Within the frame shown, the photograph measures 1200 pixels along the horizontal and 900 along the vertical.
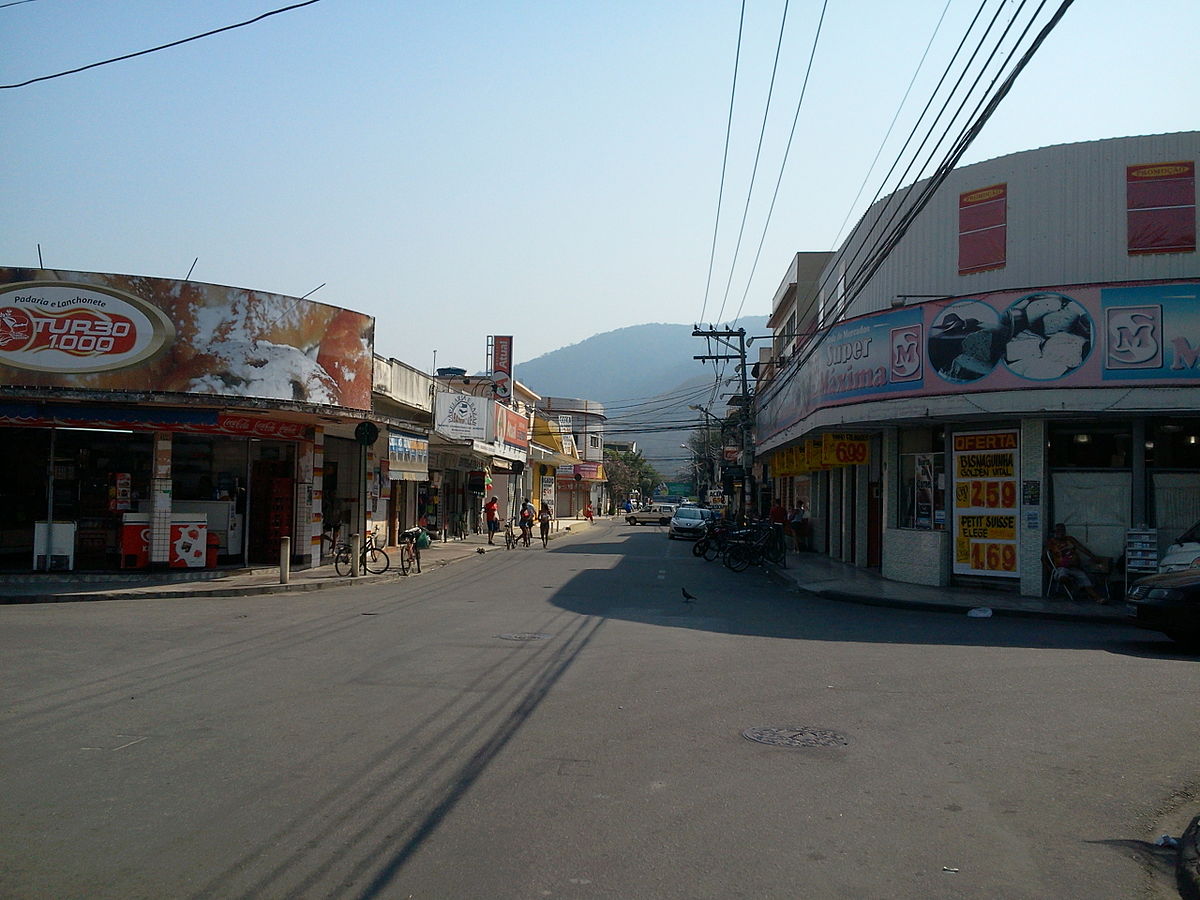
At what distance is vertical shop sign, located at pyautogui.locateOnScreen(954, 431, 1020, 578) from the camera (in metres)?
19.9

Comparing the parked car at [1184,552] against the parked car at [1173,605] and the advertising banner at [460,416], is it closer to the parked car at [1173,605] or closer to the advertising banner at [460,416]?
the parked car at [1173,605]

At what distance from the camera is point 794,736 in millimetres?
8016

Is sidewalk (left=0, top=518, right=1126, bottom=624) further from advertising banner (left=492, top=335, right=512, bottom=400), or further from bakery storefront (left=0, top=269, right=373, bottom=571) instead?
advertising banner (left=492, top=335, right=512, bottom=400)

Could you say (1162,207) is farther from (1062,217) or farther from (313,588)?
(313,588)

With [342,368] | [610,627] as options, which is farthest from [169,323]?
[610,627]

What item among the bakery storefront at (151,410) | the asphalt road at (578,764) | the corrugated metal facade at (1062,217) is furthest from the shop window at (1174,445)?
the bakery storefront at (151,410)

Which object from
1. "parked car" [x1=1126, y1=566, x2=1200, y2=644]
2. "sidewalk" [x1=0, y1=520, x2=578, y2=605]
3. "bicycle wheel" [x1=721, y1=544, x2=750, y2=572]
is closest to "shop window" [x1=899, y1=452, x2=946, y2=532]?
"bicycle wheel" [x1=721, y1=544, x2=750, y2=572]

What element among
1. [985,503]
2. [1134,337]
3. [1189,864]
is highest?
[1134,337]

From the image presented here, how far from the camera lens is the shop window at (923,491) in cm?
2202

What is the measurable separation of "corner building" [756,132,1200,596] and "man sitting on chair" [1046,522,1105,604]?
457mm

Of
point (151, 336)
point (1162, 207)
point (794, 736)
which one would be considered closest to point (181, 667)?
point (794, 736)

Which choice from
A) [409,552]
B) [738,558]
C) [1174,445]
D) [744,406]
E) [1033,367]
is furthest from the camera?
[744,406]

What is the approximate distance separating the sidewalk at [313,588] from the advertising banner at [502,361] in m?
21.3

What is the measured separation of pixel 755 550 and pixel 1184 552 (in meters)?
12.4
